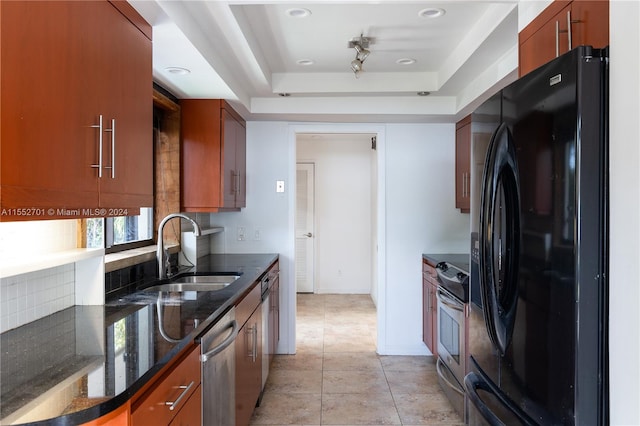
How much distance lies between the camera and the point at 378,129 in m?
3.86

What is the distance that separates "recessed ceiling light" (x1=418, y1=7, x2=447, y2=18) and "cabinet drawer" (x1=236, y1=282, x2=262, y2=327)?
1.75m

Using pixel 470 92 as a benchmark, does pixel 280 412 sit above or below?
below

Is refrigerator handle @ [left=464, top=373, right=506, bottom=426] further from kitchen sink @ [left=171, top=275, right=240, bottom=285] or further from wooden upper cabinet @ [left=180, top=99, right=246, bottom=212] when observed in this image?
wooden upper cabinet @ [left=180, top=99, right=246, bottom=212]

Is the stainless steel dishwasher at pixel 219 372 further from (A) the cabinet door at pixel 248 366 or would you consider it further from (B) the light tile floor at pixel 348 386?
(B) the light tile floor at pixel 348 386

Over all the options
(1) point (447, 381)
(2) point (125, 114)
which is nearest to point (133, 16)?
(2) point (125, 114)

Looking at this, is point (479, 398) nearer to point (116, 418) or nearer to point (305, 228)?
point (116, 418)

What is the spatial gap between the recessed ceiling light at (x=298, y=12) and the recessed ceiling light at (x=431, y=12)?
0.59 metres

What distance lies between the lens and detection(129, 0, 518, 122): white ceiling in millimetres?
1976

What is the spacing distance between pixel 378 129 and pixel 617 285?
2986 millimetres

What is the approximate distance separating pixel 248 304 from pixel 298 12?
1.58 meters

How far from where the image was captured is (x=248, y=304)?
7.66 feet

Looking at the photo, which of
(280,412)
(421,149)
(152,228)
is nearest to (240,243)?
(152,228)

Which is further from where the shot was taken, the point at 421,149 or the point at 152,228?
the point at 421,149

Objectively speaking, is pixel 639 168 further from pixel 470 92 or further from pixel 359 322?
pixel 359 322
